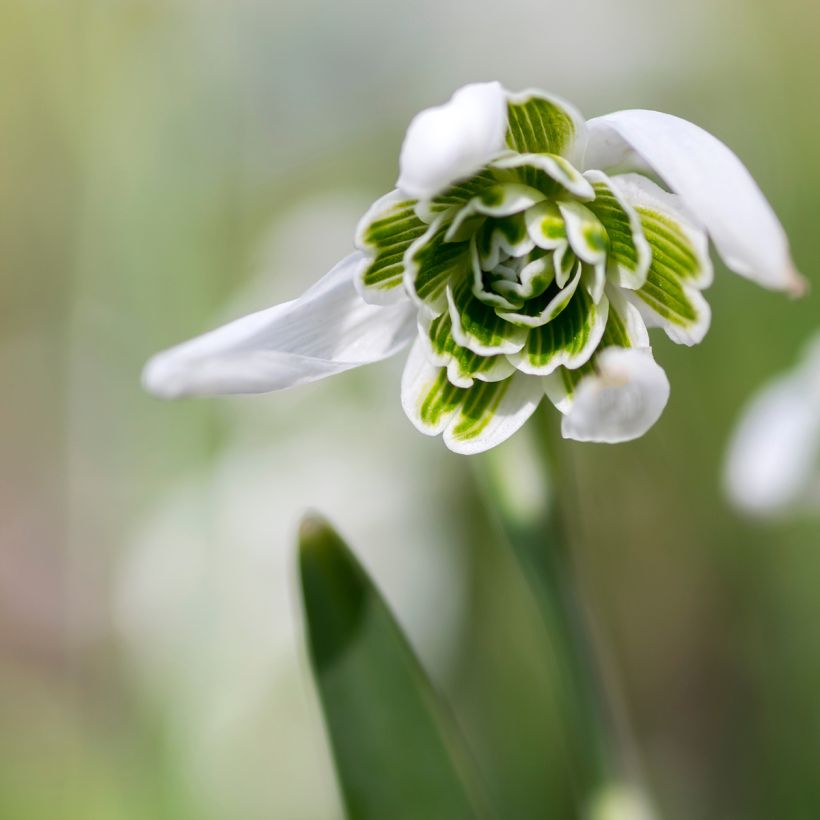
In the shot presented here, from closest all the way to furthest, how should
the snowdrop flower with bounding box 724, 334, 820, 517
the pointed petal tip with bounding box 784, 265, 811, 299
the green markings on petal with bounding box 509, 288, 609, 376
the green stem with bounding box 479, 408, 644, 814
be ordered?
the pointed petal tip with bounding box 784, 265, 811, 299
the green markings on petal with bounding box 509, 288, 609, 376
the green stem with bounding box 479, 408, 644, 814
the snowdrop flower with bounding box 724, 334, 820, 517

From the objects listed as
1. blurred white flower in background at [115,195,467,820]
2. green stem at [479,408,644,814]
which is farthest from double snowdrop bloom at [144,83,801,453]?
blurred white flower in background at [115,195,467,820]

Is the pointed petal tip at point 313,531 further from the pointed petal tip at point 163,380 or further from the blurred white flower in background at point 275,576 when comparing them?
the blurred white flower in background at point 275,576

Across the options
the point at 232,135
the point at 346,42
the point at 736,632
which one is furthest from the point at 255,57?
the point at 736,632

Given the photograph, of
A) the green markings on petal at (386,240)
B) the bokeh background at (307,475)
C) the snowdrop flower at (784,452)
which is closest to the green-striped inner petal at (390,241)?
the green markings on petal at (386,240)

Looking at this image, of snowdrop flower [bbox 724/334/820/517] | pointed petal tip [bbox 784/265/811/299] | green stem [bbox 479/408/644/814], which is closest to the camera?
pointed petal tip [bbox 784/265/811/299]

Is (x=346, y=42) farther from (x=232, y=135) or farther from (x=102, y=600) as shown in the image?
(x=102, y=600)

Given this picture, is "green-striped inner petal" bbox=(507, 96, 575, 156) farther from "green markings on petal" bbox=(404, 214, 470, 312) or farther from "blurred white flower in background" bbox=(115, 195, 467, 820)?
"blurred white flower in background" bbox=(115, 195, 467, 820)
